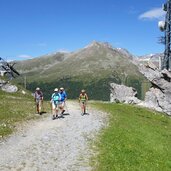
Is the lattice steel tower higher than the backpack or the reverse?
higher

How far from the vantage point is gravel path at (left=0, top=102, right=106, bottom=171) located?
2550 centimetres

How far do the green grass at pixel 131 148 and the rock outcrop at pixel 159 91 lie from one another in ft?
85.4

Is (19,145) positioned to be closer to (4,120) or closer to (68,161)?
(68,161)

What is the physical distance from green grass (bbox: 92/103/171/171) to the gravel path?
3.54ft

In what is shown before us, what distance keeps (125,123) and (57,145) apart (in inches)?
612

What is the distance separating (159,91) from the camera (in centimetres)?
7444

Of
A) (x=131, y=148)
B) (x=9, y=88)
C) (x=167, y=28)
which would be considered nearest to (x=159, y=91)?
(x=167, y=28)

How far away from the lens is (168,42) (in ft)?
271

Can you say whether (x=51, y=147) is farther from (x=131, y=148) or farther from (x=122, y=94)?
(x=122, y=94)

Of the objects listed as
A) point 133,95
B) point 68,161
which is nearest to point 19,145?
point 68,161

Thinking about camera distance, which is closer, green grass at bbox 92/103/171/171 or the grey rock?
green grass at bbox 92/103/171/171

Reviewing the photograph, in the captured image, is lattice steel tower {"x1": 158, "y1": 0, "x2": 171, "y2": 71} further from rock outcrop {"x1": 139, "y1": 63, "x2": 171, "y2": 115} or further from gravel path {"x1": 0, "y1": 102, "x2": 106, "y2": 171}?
gravel path {"x1": 0, "y1": 102, "x2": 106, "y2": 171}

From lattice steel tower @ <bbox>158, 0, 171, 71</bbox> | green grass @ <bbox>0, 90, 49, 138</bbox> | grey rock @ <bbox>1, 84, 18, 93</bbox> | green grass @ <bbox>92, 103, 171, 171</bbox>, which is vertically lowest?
green grass @ <bbox>92, 103, 171, 171</bbox>

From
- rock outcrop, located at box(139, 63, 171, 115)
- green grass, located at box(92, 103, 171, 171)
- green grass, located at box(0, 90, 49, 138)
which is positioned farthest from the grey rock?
green grass, located at box(92, 103, 171, 171)
